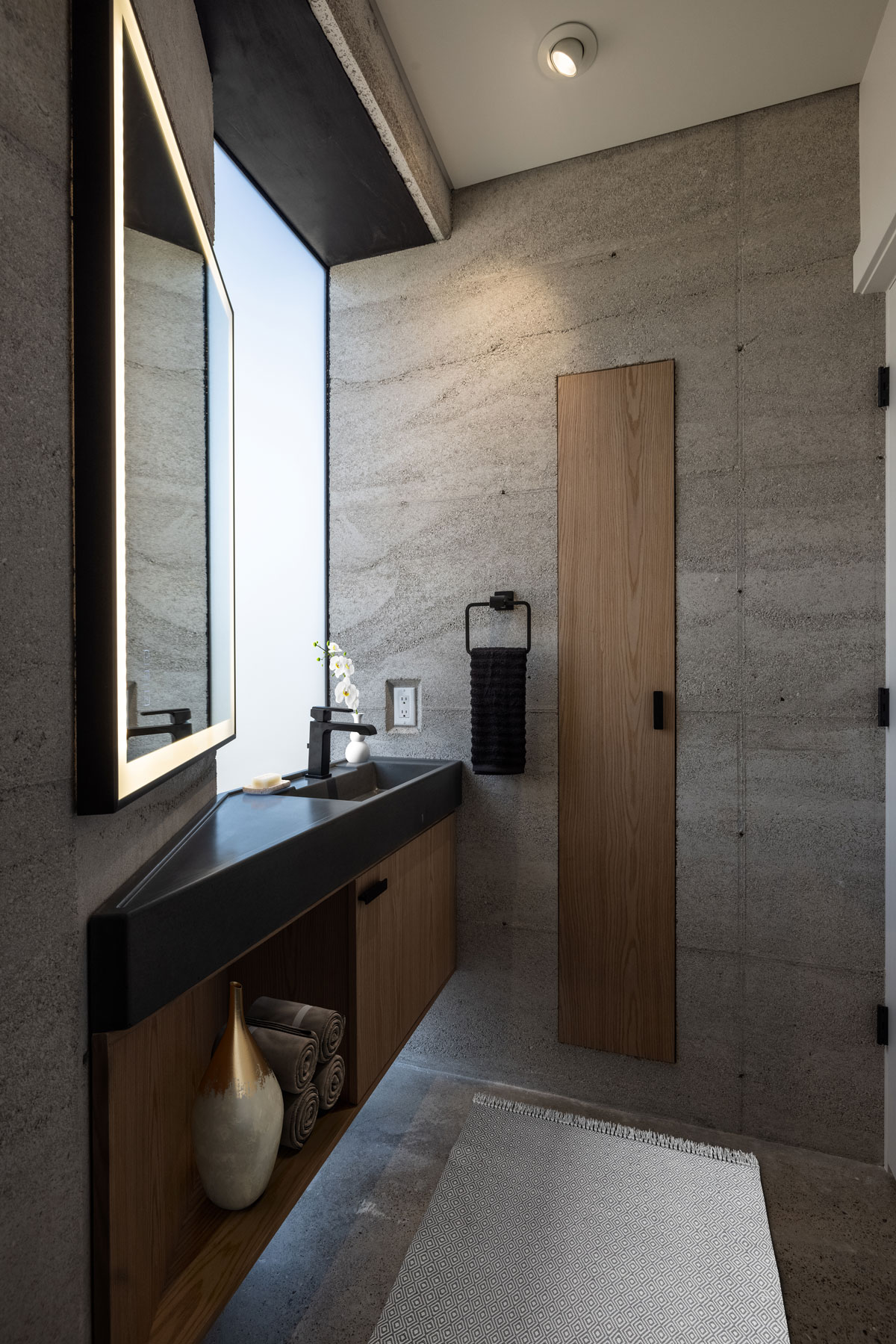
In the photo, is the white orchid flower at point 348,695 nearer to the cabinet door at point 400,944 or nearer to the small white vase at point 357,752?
the small white vase at point 357,752

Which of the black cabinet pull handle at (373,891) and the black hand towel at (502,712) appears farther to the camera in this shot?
the black hand towel at (502,712)

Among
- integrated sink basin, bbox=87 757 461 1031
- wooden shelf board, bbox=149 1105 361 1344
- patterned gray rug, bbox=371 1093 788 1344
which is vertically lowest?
patterned gray rug, bbox=371 1093 788 1344

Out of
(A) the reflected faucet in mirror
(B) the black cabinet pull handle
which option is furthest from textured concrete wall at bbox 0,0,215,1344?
(B) the black cabinet pull handle

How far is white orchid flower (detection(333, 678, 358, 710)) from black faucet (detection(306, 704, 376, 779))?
183 millimetres

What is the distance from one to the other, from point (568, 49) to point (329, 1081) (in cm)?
247

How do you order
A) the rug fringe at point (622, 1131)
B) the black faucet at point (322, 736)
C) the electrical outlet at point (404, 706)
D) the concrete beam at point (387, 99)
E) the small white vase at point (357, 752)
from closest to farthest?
the concrete beam at point (387, 99) → the rug fringe at point (622, 1131) → the black faucet at point (322, 736) → the small white vase at point (357, 752) → the electrical outlet at point (404, 706)

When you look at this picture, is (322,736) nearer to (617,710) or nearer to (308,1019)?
(308,1019)

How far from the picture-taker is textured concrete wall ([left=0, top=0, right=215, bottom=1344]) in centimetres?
75

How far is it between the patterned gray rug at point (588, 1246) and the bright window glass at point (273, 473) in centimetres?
117

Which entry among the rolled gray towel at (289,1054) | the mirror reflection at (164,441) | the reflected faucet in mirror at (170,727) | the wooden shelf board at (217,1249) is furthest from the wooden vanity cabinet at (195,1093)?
the mirror reflection at (164,441)

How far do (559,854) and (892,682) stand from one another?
1.01m

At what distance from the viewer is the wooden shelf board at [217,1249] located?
0.98m

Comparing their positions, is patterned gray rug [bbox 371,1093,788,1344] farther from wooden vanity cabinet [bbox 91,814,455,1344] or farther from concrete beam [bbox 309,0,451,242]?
concrete beam [bbox 309,0,451,242]

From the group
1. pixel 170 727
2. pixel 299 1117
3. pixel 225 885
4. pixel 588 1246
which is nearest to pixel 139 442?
pixel 170 727
